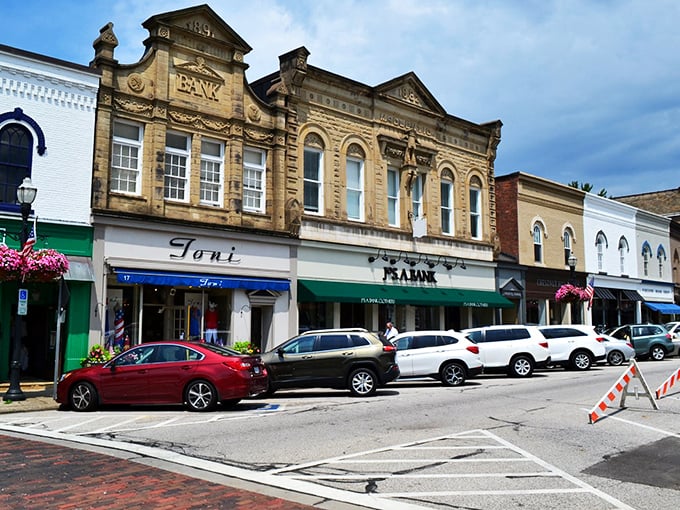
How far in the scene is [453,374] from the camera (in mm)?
19172

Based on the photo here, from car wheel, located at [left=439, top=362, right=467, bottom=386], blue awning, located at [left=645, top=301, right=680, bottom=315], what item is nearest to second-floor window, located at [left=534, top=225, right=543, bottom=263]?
blue awning, located at [left=645, top=301, right=680, bottom=315]

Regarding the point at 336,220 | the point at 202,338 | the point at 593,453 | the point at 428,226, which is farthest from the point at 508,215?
the point at 593,453

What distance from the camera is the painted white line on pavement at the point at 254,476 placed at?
6.80m

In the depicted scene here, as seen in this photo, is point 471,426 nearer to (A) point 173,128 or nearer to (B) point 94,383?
(B) point 94,383

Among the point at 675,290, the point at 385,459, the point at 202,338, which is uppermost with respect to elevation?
the point at 675,290

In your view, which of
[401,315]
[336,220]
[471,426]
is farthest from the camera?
[401,315]

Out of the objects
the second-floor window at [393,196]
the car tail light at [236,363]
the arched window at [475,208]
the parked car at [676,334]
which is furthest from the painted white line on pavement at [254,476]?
the parked car at [676,334]

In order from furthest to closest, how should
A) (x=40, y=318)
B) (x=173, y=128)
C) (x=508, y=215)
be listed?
1. (x=508, y=215)
2. (x=173, y=128)
3. (x=40, y=318)

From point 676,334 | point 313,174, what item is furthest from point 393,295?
point 676,334

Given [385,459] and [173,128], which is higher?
[173,128]

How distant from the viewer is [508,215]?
34.6m

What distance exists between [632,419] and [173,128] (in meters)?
15.5

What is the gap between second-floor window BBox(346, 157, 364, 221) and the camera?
86.7 ft

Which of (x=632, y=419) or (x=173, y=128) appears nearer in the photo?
(x=632, y=419)
